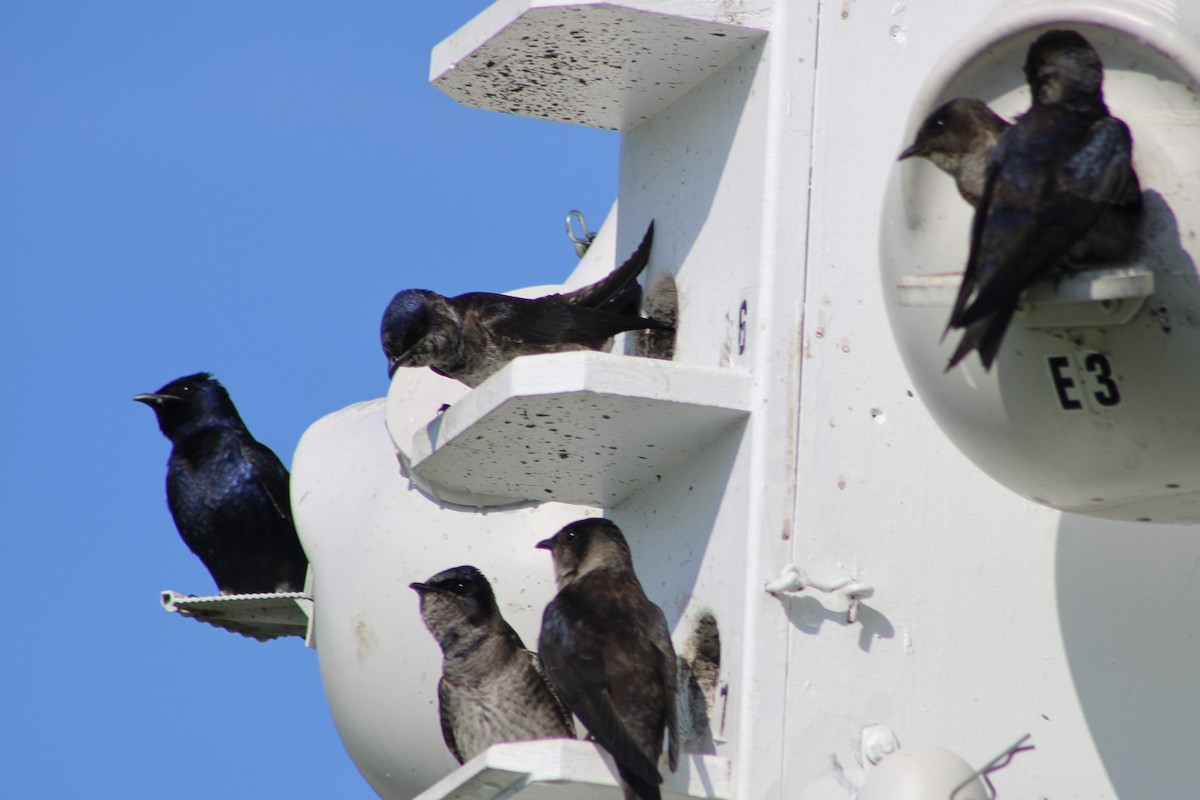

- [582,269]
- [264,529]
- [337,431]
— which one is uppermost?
[582,269]

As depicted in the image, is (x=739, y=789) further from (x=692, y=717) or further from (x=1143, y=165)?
(x=1143, y=165)

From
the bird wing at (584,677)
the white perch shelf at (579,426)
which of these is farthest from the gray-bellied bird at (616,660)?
the white perch shelf at (579,426)

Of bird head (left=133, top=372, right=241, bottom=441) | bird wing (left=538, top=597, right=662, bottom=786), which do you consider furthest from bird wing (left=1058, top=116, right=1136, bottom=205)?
bird head (left=133, top=372, right=241, bottom=441)

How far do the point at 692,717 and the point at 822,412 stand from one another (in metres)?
0.63

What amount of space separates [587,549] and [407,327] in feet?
3.43

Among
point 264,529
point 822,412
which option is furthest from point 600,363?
point 264,529

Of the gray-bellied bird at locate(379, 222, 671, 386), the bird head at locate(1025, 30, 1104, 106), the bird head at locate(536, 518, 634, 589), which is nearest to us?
the bird head at locate(1025, 30, 1104, 106)

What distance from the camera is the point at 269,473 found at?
28.5 ft

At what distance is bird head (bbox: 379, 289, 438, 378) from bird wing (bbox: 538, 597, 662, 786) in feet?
3.82

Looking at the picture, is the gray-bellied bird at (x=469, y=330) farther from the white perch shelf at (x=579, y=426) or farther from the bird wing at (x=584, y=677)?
→ the bird wing at (x=584, y=677)

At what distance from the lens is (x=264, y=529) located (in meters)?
8.58

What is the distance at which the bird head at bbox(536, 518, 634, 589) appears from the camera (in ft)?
14.9

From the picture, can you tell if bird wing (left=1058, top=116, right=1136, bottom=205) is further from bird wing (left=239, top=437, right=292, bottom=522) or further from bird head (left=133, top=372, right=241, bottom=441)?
bird head (left=133, top=372, right=241, bottom=441)

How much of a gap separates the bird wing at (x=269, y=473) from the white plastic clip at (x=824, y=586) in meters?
4.82
